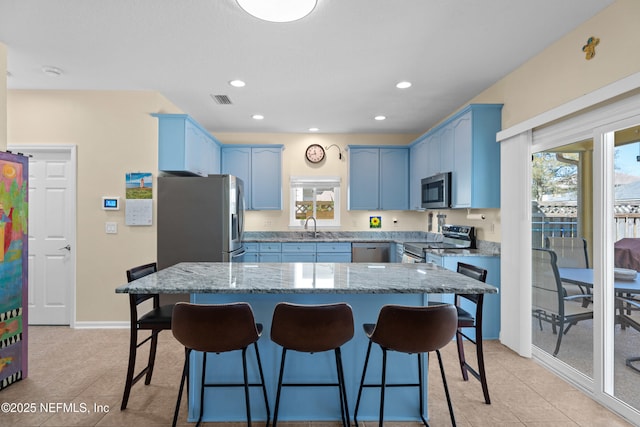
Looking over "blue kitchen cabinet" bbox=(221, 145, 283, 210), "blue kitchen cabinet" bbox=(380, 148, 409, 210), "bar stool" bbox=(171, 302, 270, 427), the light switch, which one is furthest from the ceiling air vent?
"bar stool" bbox=(171, 302, 270, 427)

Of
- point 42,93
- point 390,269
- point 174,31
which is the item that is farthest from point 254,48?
point 42,93

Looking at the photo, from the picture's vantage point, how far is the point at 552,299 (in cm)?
279

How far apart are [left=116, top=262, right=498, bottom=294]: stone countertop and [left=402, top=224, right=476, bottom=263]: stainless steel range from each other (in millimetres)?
1362

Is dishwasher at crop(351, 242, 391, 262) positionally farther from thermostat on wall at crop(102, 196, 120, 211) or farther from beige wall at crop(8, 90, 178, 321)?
thermostat on wall at crop(102, 196, 120, 211)

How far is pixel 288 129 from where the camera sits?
509 cm

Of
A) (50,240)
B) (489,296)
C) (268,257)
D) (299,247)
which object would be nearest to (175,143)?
(50,240)

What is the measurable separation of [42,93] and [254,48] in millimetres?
2735

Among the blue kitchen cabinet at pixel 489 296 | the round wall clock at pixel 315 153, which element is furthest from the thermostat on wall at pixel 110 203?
the blue kitchen cabinet at pixel 489 296

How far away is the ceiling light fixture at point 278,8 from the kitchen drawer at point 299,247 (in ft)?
10.7

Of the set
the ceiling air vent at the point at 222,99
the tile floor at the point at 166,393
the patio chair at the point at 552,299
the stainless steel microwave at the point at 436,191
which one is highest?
the ceiling air vent at the point at 222,99

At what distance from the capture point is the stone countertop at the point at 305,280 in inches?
70.2

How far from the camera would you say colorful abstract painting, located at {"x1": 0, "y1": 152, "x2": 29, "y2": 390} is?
2418mm

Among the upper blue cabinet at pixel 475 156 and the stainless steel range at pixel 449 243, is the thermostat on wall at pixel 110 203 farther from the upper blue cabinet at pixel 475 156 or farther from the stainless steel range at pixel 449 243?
the upper blue cabinet at pixel 475 156

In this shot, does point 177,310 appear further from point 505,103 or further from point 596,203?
point 505,103
